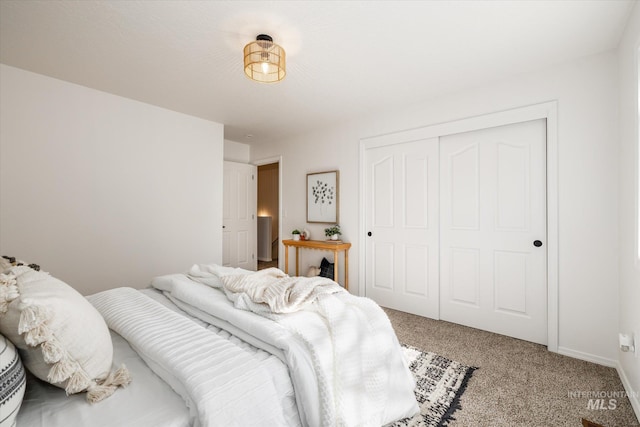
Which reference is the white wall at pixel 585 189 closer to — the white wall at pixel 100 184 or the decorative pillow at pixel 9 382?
the decorative pillow at pixel 9 382

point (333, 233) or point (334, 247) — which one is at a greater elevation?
point (333, 233)

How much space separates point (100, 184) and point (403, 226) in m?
3.40

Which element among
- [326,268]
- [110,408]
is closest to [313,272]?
[326,268]

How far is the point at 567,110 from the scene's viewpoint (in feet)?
7.97

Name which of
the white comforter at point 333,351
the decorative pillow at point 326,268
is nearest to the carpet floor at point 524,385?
the white comforter at point 333,351

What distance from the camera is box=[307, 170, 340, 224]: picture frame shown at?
4074 millimetres

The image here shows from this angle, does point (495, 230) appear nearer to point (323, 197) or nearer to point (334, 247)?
point (334, 247)

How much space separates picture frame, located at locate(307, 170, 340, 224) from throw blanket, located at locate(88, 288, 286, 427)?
2.92 meters

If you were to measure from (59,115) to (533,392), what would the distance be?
4576 millimetres

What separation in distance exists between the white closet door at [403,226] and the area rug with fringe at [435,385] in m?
1.02

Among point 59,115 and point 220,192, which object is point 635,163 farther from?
point 59,115

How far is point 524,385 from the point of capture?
1945 millimetres

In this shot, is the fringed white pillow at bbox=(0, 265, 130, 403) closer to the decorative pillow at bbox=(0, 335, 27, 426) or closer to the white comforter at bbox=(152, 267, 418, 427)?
the decorative pillow at bbox=(0, 335, 27, 426)

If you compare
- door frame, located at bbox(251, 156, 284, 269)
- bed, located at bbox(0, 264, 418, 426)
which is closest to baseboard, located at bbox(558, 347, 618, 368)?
bed, located at bbox(0, 264, 418, 426)
